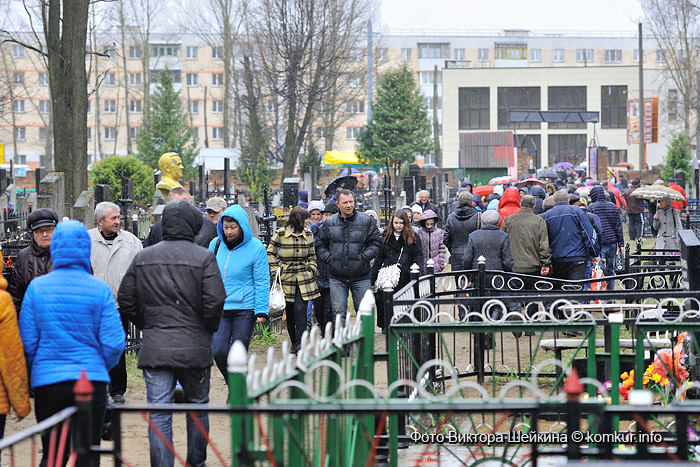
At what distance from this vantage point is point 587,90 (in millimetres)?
67625

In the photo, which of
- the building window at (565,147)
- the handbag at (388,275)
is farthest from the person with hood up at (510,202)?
the building window at (565,147)

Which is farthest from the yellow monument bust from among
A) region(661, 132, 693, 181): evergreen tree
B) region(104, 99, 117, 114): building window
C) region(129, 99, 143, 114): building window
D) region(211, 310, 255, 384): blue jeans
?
region(104, 99, 117, 114): building window

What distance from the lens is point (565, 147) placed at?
225ft

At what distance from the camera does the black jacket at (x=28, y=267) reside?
22.6 feet

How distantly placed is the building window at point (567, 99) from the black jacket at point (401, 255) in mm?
59229

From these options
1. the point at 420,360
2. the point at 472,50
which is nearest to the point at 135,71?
the point at 472,50

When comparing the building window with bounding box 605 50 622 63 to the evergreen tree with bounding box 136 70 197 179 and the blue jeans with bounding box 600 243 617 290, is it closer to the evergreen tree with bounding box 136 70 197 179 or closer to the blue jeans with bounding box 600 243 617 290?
the evergreen tree with bounding box 136 70 197 179

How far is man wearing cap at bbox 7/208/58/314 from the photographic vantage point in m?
6.89

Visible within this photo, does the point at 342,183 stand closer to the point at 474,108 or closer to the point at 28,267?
the point at 28,267

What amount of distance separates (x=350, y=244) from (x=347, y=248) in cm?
5

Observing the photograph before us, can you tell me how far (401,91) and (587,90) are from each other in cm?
1950

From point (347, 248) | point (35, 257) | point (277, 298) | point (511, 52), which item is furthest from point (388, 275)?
point (511, 52)

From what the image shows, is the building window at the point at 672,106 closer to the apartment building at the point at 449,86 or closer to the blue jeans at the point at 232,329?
the apartment building at the point at 449,86

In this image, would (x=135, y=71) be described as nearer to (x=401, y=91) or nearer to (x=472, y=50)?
(x=472, y=50)
